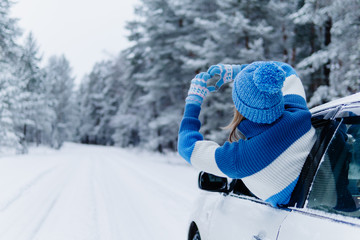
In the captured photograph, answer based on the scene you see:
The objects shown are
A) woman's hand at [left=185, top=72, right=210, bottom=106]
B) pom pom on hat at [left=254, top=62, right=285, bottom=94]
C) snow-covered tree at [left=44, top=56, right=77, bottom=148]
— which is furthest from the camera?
snow-covered tree at [left=44, top=56, right=77, bottom=148]

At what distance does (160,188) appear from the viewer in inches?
457

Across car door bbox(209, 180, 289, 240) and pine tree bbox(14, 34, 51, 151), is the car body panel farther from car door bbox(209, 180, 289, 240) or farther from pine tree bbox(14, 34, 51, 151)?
pine tree bbox(14, 34, 51, 151)

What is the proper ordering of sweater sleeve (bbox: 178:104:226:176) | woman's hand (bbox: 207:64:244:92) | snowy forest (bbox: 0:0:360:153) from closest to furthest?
sweater sleeve (bbox: 178:104:226:176), woman's hand (bbox: 207:64:244:92), snowy forest (bbox: 0:0:360:153)

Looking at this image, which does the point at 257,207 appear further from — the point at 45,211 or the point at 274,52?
the point at 274,52

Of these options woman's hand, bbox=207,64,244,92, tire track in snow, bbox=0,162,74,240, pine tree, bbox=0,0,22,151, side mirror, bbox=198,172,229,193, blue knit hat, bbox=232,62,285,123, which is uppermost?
pine tree, bbox=0,0,22,151

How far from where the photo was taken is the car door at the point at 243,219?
1869mm

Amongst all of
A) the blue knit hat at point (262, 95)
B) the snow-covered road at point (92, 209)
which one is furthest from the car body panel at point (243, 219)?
the snow-covered road at point (92, 209)

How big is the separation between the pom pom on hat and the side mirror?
1.24 metres

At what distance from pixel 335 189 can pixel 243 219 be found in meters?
0.67

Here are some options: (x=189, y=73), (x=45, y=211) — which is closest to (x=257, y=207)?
(x=45, y=211)

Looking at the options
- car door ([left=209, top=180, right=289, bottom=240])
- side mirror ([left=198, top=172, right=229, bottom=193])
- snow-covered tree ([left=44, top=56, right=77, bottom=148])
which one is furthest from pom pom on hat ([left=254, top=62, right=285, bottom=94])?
snow-covered tree ([left=44, top=56, right=77, bottom=148])

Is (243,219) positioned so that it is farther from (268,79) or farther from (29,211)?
(29,211)

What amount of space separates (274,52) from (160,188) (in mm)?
11029

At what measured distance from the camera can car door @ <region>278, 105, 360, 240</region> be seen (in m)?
1.56
